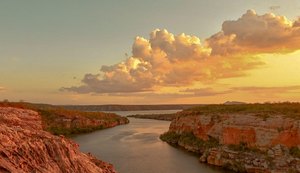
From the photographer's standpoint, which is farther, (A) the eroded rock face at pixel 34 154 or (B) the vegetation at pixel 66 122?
(B) the vegetation at pixel 66 122

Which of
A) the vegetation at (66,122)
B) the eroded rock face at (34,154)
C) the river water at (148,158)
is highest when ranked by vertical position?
the eroded rock face at (34,154)

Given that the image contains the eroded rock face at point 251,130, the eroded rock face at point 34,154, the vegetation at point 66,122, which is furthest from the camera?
the vegetation at point 66,122

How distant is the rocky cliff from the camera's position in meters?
36.6

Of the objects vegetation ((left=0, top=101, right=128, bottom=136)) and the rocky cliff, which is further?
vegetation ((left=0, top=101, right=128, bottom=136))

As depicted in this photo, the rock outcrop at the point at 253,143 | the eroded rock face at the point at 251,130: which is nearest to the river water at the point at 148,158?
the rock outcrop at the point at 253,143

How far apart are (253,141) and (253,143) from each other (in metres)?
0.25

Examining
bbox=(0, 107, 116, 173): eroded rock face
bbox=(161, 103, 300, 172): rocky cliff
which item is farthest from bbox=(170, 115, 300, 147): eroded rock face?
bbox=(0, 107, 116, 173): eroded rock face

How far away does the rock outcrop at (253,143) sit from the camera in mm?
36500

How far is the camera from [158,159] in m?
47.1

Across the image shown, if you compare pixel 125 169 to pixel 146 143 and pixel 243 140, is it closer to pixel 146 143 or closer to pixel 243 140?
pixel 243 140

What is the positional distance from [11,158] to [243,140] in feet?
109

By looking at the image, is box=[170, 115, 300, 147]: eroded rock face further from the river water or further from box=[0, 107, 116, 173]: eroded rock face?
box=[0, 107, 116, 173]: eroded rock face

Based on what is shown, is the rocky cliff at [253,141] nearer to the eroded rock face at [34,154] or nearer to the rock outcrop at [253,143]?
the rock outcrop at [253,143]

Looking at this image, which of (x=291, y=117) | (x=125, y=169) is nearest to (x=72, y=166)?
(x=125, y=169)
